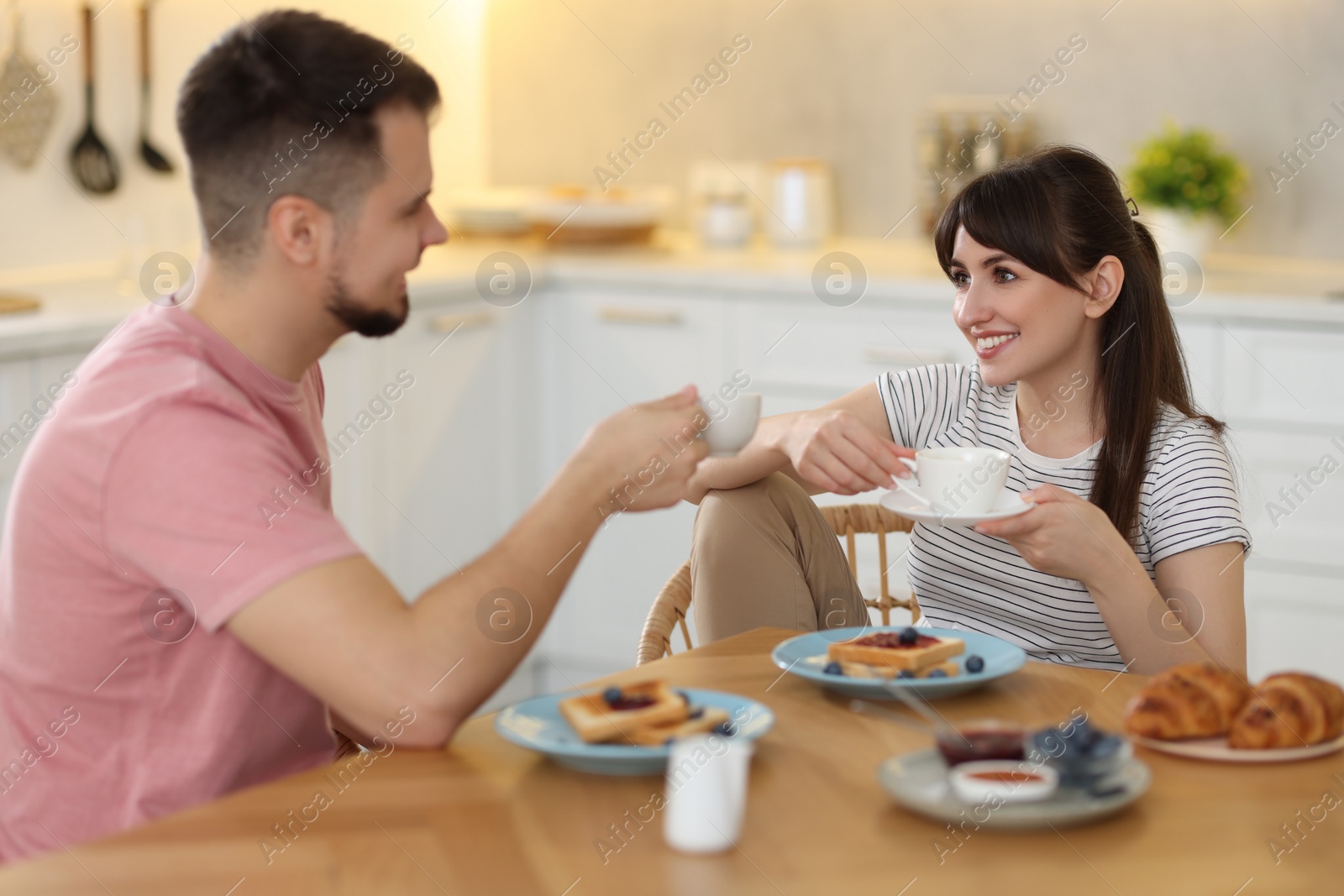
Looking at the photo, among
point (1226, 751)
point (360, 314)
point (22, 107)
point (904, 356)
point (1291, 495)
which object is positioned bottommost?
point (1291, 495)

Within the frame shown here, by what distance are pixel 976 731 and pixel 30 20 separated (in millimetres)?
2547

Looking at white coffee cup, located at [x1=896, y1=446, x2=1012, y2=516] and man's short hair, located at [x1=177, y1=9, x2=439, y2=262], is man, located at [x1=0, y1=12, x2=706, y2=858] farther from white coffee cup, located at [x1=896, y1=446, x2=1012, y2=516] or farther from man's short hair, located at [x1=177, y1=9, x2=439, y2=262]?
white coffee cup, located at [x1=896, y1=446, x2=1012, y2=516]

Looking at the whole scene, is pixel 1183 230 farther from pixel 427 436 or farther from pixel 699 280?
pixel 427 436

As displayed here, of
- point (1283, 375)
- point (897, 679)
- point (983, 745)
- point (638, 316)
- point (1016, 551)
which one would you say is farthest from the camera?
point (638, 316)

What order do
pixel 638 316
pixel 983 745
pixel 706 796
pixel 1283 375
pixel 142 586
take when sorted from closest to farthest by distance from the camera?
pixel 706 796
pixel 983 745
pixel 142 586
pixel 1283 375
pixel 638 316

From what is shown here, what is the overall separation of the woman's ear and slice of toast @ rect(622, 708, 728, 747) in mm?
859

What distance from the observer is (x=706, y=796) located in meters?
1.02

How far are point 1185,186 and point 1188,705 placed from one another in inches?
88.8

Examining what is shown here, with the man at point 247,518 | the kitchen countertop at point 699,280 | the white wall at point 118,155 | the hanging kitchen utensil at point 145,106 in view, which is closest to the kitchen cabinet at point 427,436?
the kitchen countertop at point 699,280

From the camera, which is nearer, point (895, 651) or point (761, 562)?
point (895, 651)

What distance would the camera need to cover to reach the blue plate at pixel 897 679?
1.34 meters

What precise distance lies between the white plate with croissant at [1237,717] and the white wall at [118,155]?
246 cm

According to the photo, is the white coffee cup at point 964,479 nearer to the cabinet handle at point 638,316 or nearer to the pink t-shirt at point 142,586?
the pink t-shirt at point 142,586

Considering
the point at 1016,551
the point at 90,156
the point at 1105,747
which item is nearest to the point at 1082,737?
the point at 1105,747
